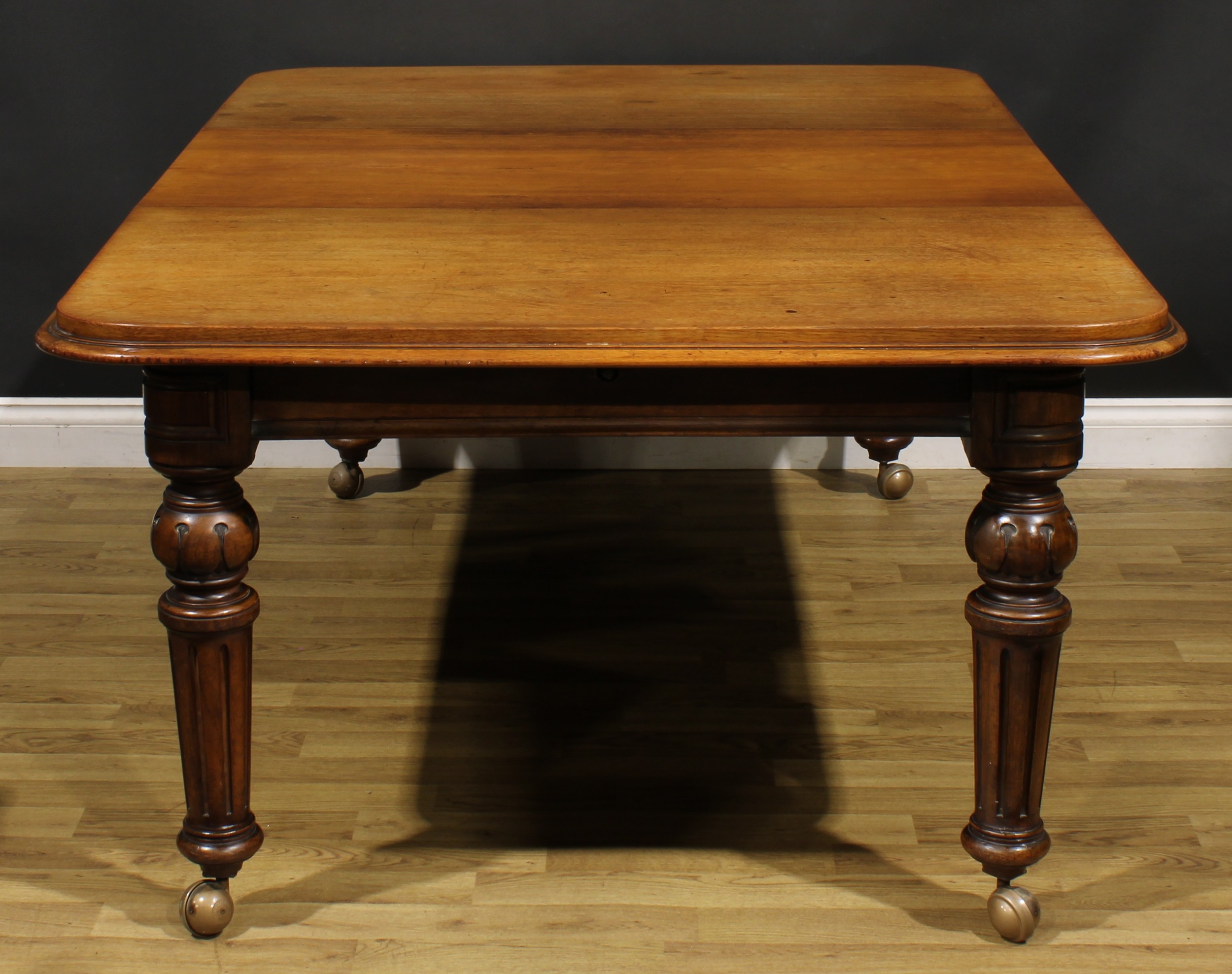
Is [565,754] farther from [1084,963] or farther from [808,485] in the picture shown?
[808,485]

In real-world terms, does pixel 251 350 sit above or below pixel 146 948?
above

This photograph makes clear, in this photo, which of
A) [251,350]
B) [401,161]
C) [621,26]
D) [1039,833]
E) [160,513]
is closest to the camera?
[251,350]

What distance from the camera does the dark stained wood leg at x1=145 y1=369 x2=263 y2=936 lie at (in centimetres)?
120

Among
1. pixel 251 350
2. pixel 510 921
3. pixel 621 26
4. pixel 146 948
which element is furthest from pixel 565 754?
pixel 621 26

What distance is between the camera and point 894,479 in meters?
2.26

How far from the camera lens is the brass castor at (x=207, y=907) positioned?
1.40 meters

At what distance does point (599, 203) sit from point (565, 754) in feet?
2.31

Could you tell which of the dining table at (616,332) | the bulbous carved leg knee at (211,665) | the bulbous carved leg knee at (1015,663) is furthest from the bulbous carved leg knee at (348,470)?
the bulbous carved leg knee at (1015,663)

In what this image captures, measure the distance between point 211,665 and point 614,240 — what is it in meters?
0.57

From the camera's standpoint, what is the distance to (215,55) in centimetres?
216

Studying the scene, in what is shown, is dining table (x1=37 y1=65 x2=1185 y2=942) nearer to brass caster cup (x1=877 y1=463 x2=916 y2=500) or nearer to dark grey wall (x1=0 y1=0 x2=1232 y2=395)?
dark grey wall (x1=0 y1=0 x2=1232 y2=395)

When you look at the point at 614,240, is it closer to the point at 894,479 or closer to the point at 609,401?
the point at 609,401

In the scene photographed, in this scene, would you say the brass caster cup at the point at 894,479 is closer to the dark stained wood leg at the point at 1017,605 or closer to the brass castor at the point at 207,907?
the dark stained wood leg at the point at 1017,605

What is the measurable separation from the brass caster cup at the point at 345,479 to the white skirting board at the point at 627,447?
12cm
